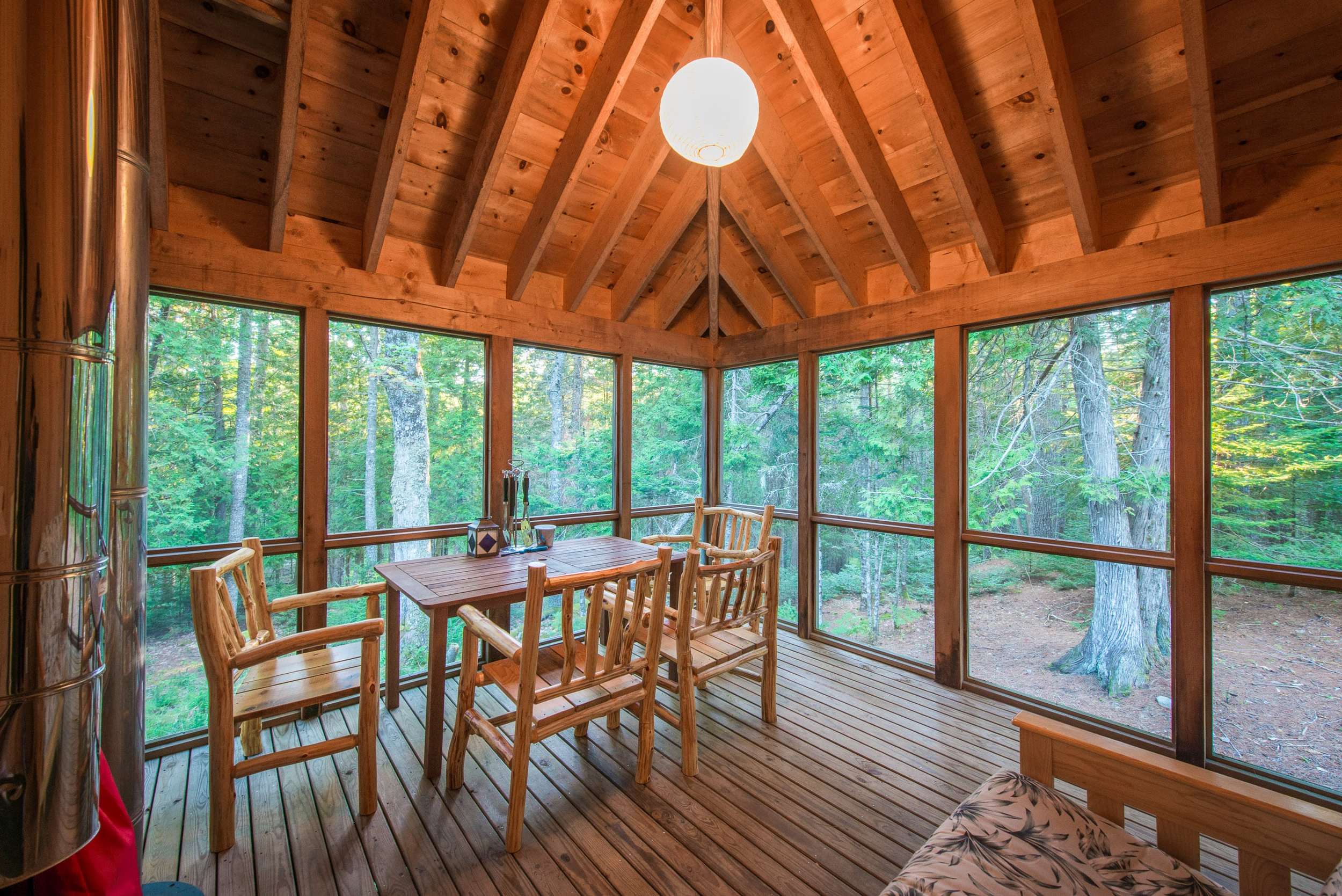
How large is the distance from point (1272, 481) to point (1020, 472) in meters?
0.99

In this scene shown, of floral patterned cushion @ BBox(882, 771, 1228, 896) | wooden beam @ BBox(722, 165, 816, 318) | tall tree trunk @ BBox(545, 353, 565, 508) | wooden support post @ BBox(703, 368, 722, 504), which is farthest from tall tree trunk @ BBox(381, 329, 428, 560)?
floral patterned cushion @ BBox(882, 771, 1228, 896)

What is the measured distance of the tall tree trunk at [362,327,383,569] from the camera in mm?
3207

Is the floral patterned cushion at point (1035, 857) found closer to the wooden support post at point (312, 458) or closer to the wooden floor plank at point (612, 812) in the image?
the wooden floor plank at point (612, 812)

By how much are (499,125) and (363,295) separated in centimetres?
128

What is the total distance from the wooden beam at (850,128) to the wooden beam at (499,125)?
1025 mm

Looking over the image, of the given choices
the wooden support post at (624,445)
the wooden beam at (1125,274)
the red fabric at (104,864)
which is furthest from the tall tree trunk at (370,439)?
the wooden beam at (1125,274)

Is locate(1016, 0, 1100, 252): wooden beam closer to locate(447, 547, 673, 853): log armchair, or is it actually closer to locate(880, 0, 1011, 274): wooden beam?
locate(880, 0, 1011, 274): wooden beam

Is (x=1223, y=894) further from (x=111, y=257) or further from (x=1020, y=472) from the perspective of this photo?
(x=111, y=257)

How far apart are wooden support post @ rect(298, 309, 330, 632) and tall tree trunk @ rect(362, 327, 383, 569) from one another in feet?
0.75

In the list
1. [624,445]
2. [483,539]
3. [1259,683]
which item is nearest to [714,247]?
[624,445]

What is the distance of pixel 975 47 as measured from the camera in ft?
8.09

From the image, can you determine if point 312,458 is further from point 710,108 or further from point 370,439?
point 710,108

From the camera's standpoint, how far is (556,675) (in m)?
2.21

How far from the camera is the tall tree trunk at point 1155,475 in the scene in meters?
2.68
